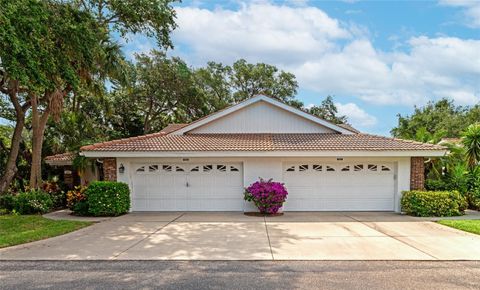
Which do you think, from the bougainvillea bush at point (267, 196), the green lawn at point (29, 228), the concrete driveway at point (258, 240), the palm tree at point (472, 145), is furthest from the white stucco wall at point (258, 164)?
the palm tree at point (472, 145)

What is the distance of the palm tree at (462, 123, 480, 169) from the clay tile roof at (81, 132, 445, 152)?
2492 millimetres

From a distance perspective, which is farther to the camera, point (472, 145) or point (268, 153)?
point (472, 145)

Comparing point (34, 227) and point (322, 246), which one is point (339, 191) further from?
point (34, 227)

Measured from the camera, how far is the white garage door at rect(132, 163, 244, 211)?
43.6 ft

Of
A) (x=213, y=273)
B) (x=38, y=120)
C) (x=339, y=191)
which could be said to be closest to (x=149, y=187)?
(x=38, y=120)

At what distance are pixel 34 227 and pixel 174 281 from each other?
6.59 m

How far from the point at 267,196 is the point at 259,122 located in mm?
4389

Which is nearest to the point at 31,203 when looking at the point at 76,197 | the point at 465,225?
the point at 76,197

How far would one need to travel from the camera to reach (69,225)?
10.3 m

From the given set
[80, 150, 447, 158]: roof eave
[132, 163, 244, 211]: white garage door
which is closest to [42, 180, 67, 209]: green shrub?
[80, 150, 447, 158]: roof eave

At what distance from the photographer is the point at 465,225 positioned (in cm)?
1009

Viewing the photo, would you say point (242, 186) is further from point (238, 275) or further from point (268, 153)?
point (238, 275)

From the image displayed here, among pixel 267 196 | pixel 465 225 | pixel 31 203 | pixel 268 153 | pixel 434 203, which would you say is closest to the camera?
pixel 465 225

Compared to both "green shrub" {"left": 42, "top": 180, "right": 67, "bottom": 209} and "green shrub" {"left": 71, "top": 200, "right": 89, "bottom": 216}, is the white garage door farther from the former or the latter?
"green shrub" {"left": 42, "top": 180, "right": 67, "bottom": 209}
